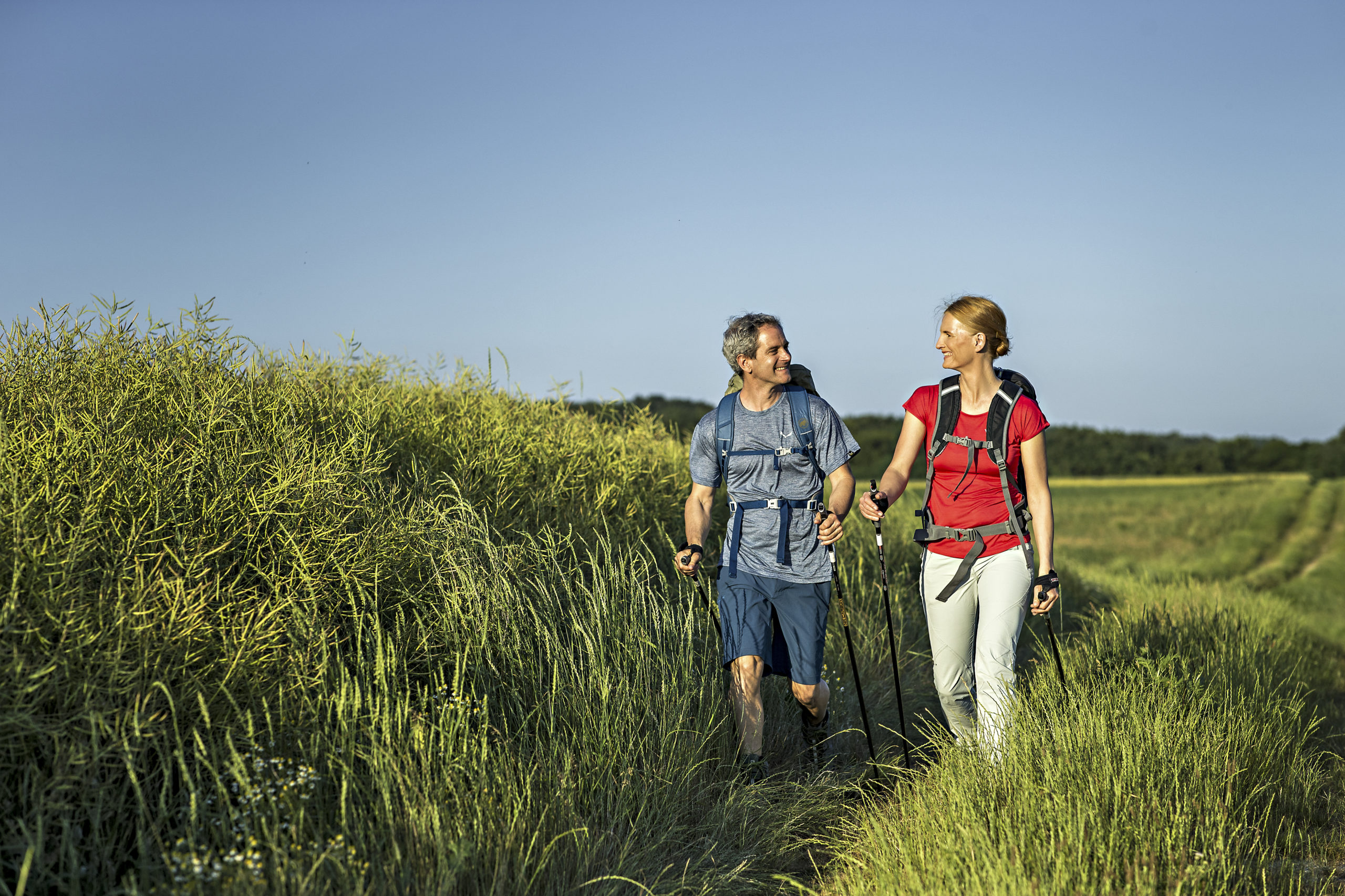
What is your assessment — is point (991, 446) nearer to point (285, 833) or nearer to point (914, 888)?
point (914, 888)

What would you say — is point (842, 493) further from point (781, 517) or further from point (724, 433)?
point (724, 433)

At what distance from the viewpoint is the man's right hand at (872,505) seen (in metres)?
4.29

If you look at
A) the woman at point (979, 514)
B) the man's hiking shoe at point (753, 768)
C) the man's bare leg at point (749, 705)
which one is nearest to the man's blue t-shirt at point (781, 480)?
the woman at point (979, 514)

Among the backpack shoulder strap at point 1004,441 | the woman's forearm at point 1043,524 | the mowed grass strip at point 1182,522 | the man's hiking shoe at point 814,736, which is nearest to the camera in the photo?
the woman's forearm at point 1043,524

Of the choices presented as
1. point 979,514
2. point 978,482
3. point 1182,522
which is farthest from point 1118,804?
point 1182,522

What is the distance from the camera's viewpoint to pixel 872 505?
4.32m

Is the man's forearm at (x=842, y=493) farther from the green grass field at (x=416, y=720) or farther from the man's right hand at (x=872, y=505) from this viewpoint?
the green grass field at (x=416, y=720)

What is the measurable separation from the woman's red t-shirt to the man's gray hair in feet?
3.09

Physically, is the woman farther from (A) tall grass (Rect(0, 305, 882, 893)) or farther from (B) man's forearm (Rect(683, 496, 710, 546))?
(A) tall grass (Rect(0, 305, 882, 893))

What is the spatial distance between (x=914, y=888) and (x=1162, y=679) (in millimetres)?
2573

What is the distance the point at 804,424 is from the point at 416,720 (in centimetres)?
216

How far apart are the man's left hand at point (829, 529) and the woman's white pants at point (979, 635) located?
45 cm

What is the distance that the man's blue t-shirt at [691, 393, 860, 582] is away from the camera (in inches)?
174

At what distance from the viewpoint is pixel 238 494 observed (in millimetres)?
3961
